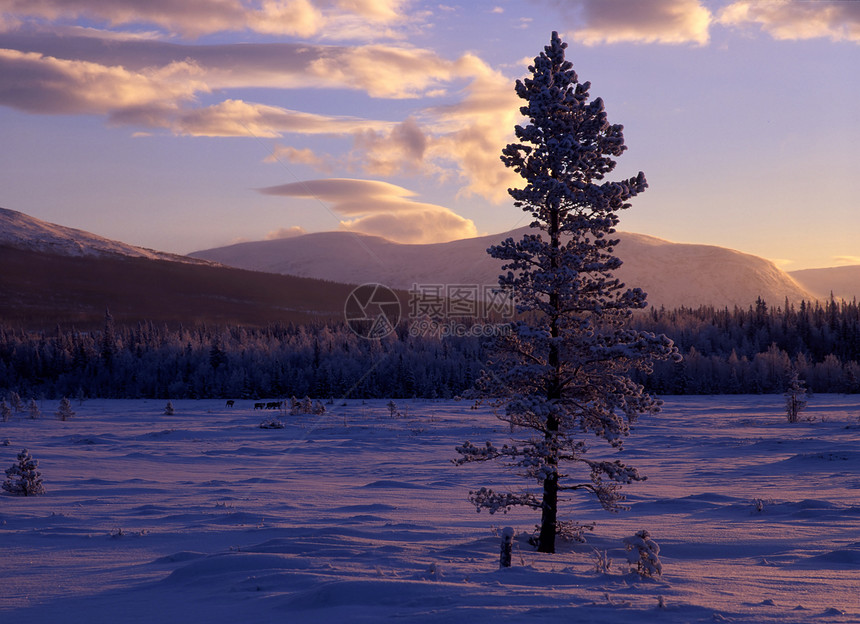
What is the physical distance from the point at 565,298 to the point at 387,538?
17.8 feet

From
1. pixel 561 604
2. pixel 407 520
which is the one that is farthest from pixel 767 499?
pixel 561 604

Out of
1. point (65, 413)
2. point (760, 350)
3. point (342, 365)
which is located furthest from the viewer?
point (760, 350)

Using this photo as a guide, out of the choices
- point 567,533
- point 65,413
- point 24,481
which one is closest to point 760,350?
point 65,413

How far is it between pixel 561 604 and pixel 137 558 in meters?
7.10

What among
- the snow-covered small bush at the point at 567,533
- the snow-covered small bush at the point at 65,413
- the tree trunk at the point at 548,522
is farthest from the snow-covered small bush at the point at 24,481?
the snow-covered small bush at the point at 65,413

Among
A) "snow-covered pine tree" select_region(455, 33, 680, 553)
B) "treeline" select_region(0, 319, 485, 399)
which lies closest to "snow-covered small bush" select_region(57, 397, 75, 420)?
"treeline" select_region(0, 319, 485, 399)

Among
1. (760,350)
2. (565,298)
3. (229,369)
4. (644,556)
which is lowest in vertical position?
(229,369)

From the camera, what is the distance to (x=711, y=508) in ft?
56.7

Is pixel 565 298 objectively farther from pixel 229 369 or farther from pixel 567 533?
pixel 229 369

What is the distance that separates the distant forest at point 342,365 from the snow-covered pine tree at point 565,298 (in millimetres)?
65718

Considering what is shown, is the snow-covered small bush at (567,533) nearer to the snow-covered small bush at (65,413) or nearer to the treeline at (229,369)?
the snow-covered small bush at (65,413)

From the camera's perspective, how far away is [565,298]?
11.6 meters

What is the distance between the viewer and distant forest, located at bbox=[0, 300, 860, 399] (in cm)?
8388

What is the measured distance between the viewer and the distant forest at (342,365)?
275 feet
